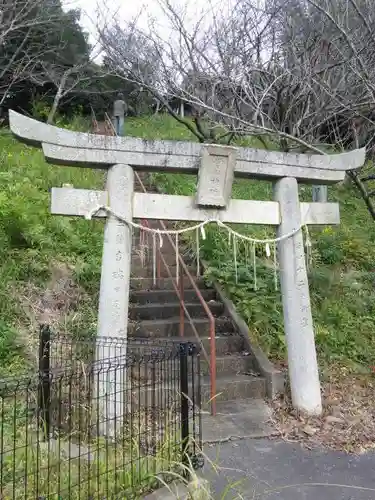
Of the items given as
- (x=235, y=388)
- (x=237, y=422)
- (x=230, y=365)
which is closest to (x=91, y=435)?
(x=237, y=422)

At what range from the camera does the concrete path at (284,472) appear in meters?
3.78

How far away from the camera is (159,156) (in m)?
5.17

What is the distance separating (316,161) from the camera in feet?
19.2

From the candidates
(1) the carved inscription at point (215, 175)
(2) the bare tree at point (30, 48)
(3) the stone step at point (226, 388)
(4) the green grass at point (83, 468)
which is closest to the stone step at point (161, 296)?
(3) the stone step at point (226, 388)

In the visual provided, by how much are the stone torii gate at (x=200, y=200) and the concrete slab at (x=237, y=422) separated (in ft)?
1.56

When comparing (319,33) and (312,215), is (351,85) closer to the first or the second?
(319,33)

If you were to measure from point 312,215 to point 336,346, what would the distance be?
2.19 meters

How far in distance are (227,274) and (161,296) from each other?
111 cm

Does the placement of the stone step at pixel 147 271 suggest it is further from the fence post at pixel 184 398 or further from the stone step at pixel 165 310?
the fence post at pixel 184 398

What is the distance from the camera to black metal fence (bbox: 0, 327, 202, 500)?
3.22 metres

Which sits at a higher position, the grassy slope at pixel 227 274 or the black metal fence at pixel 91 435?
the grassy slope at pixel 227 274

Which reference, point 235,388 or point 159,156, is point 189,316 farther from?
point 159,156

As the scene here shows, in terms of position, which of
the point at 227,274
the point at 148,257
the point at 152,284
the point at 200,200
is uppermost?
the point at 200,200

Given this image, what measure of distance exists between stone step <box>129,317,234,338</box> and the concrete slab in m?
1.34
